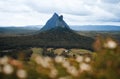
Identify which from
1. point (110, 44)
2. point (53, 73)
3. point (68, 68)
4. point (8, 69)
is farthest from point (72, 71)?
point (8, 69)

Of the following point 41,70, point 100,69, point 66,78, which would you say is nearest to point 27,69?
point 41,70

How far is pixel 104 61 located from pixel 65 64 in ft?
2.98

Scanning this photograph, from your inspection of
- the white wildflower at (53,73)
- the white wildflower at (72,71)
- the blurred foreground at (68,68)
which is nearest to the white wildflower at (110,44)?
the blurred foreground at (68,68)

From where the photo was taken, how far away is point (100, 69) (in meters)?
6.23

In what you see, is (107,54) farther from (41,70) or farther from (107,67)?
(41,70)

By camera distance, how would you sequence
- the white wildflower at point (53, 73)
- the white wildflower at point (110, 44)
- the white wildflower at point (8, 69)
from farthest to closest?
the white wildflower at point (110, 44) < the white wildflower at point (53, 73) < the white wildflower at point (8, 69)

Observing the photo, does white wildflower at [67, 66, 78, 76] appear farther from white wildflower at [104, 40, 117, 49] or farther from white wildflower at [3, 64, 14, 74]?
white wildflower at [3, 64, 14, 74]

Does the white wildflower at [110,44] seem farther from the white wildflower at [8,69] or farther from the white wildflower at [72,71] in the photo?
the white wildflower at [8,69]

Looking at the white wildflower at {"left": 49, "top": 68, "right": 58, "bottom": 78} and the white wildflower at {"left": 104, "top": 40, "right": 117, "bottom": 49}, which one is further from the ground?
the white wildflower at {"left": 104, "top": 40, "right": 117, "bottom": 49}

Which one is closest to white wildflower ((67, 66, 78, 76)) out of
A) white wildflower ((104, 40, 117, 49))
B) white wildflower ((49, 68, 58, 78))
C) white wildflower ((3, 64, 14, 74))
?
white wildflower ((49, 68, 58, 78))

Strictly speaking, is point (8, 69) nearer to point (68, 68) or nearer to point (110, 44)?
point (68, 68)

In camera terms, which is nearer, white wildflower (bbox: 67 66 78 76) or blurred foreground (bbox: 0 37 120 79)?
blurred foreground (bbox: 0 37 120 79)

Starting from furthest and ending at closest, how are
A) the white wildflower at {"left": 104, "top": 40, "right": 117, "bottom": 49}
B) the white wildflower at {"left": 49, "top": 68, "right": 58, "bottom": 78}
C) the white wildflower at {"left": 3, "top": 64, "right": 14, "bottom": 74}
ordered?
1. the white wildflower at {"left": 104, "top": 40, "right": 117, "bottom": 49}
2. the white wildflower at {"left": 49, "top": 68, "right": 58, "bottom": 78}
3. the white wildflower at {"left": 3, "top": 64, "right": 14, "bottom": 74}

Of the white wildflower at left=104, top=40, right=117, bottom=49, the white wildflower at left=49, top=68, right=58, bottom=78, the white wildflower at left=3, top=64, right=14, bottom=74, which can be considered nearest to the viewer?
the white wildflower at left=3, top=64, right=14, bottom=74
